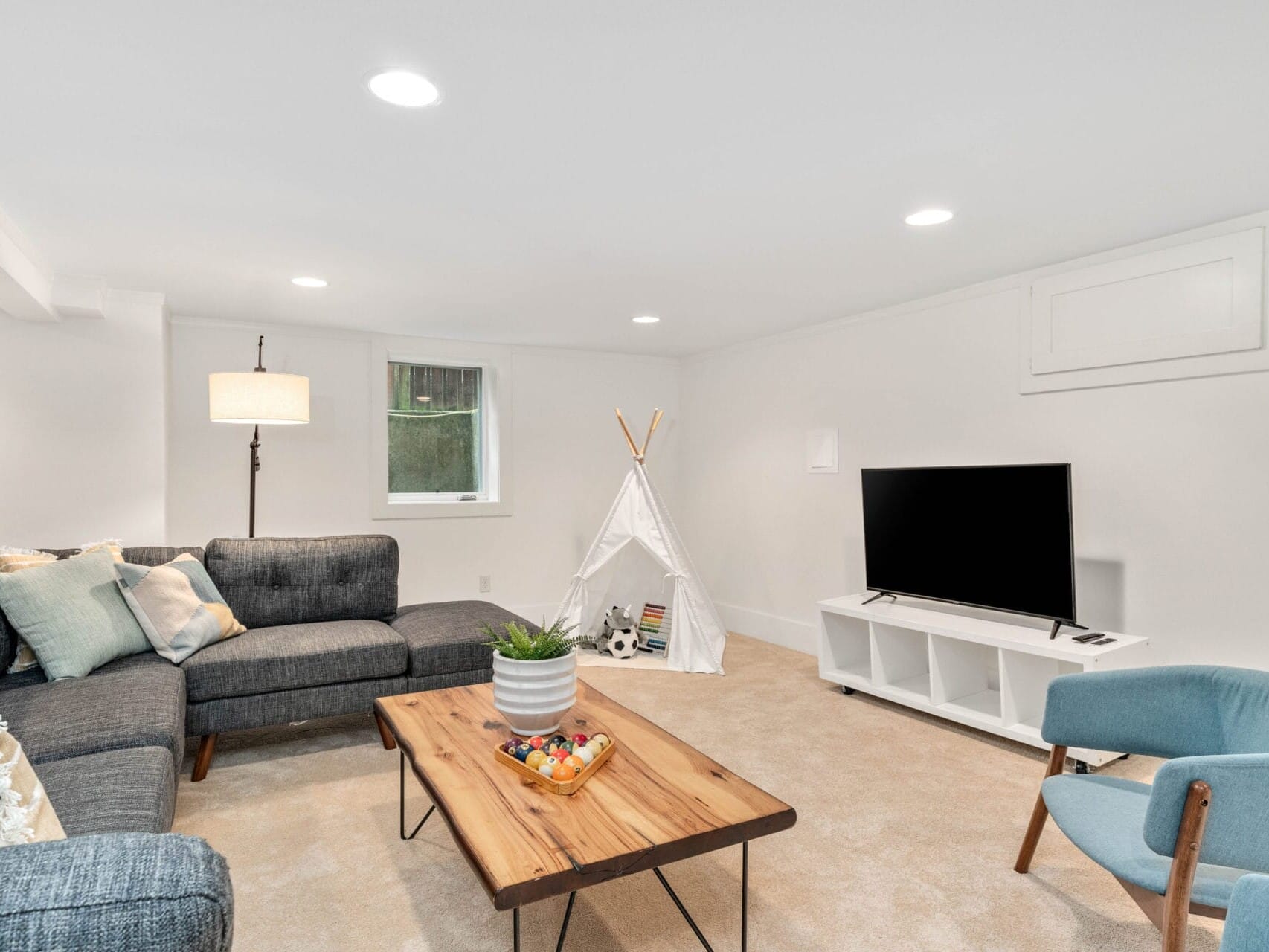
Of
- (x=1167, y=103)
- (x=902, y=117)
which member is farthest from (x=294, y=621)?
A: (x=1167, y=103)

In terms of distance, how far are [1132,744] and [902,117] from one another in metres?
1.75

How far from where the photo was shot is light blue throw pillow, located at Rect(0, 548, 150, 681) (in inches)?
104

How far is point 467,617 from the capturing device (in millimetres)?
3619

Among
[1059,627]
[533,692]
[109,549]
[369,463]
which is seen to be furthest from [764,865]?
[369,463]

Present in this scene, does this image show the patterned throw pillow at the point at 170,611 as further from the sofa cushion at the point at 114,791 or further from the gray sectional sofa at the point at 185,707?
the sofa cushion at the point at 114,791

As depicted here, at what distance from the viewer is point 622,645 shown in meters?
4.80

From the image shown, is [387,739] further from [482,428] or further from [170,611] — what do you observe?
[482,428]

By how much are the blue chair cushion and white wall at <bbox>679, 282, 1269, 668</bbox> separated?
1.51 m

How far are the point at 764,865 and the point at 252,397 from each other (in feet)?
9.90

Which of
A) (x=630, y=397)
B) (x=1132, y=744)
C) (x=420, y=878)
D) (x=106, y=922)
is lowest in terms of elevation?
(x=420, y=878)

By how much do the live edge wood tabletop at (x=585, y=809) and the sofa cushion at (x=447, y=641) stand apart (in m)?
0.99

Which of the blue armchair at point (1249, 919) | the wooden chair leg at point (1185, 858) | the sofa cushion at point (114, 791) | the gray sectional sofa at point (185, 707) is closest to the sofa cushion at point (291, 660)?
the gray sectional sofa at point (185, 707)

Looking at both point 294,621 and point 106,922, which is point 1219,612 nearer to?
point 106,922

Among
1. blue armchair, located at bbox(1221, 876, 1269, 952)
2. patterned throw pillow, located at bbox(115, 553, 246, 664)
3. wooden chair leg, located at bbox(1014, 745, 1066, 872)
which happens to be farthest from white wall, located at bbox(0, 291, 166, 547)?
blue armchair, located at bbox(1221, 876, 1269, 952)
